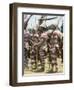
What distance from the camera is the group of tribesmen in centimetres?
211

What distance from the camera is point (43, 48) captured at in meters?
2.15

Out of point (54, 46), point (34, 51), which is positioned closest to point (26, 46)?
point (34, 51)

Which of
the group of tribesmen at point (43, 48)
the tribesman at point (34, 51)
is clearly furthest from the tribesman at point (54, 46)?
the tribesman at point (34, 51)

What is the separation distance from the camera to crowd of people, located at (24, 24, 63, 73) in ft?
6.93

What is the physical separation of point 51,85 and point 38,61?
222 mm

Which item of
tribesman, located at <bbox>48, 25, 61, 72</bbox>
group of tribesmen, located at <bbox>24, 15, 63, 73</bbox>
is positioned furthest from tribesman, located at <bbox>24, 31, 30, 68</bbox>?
tribesman, located at <bbox>48, 25, 61, 72</bbox>

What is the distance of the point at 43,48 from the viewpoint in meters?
2.15

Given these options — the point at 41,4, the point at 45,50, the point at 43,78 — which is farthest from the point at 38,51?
the point at 41,4

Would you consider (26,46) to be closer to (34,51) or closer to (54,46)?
(34,51)

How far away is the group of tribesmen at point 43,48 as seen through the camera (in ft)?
6.93

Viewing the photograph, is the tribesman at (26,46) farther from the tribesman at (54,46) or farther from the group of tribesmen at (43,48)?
the tribesman at (54,46)

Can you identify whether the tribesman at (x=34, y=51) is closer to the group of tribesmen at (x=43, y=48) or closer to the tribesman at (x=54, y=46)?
the group of tribesmen at (x=43, y=48)

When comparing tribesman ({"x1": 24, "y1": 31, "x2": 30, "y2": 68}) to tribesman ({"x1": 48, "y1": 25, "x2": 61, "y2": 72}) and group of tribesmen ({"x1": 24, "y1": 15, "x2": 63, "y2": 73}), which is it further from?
tribesman ({"x1": 48, "y1": 25, "x2": 61, "y2": 72})

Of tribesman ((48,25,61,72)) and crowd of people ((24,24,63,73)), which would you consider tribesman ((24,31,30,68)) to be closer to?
crowd of people ((24,24,63,73))
